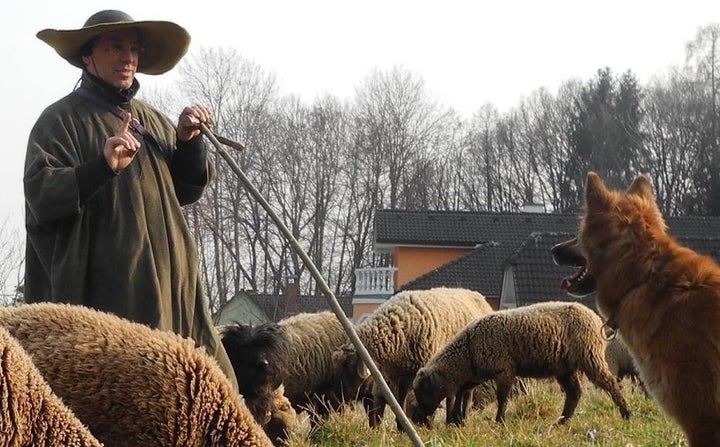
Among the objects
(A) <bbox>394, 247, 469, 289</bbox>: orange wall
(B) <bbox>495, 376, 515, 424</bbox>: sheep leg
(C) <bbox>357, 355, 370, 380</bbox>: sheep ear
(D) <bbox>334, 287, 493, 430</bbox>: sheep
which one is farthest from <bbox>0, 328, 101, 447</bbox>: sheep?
(A) <bbox>394, 247, 469, 289</bbox>: orange wall

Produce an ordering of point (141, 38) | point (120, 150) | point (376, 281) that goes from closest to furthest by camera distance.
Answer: point (120, 150) → point (141, 38) → point (376, 281)

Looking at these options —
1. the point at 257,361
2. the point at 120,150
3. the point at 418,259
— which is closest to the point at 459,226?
the point at 418,259

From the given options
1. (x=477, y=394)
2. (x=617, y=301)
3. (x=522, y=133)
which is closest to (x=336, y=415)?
(x=617, y=301)

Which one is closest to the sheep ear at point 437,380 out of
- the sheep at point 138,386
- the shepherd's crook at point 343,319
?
the shepherd's crook at point 343,319

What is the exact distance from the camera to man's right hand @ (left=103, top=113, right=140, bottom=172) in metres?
3.97

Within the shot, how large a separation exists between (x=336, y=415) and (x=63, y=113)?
19.8 ft

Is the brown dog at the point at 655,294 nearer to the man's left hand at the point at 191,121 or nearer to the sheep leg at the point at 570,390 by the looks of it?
the man's left hand at the point at 191,121

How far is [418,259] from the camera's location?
157 feet

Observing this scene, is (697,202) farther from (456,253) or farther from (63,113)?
(63,113)

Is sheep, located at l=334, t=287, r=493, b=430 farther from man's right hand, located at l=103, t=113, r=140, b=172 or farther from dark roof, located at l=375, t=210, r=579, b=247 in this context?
dark roof, located at l=375, t=210, r=579, b=247

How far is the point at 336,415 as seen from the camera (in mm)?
9836

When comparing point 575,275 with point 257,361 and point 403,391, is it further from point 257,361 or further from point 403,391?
point 403,391

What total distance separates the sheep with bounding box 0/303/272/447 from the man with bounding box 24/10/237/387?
0.78 metres

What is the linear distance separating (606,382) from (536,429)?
2.10 meters
